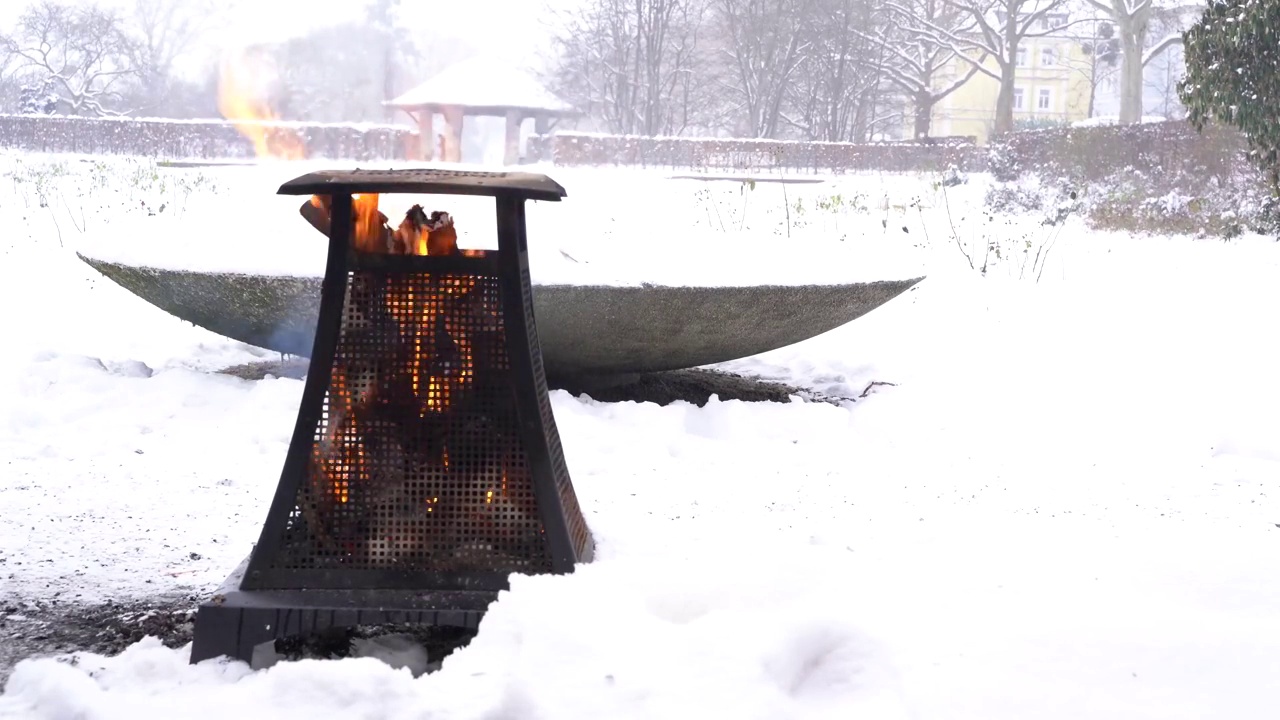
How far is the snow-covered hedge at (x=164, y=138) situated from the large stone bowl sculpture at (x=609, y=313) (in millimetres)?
22698

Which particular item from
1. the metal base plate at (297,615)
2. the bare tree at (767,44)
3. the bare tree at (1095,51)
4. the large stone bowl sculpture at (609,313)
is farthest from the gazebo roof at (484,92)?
the metal base plate at (297,615)

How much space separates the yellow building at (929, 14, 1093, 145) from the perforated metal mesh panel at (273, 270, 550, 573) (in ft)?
175

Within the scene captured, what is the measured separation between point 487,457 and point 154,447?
2.36 meters

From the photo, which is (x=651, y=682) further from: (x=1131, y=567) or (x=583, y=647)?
(x=1131, y=567)

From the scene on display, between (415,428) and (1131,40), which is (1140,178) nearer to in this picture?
(415,428)

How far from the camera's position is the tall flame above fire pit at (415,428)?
2527mm

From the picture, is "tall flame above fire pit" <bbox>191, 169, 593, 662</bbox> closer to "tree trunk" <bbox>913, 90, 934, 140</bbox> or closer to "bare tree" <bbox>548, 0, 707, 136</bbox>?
"bare tree" <bbox>548, 0, 707, 136</bbox>

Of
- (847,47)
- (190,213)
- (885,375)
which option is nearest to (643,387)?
(885,375)

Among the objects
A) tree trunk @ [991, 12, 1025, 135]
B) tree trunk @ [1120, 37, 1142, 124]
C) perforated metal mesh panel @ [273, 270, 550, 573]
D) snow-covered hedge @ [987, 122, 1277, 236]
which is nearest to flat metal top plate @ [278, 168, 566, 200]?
perforated metal mesh panel @ [273, 270, 550, 573]

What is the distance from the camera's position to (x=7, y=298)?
7.68 meters

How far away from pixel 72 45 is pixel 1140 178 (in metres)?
40.4

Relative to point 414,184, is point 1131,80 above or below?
above

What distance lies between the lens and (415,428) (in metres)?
2.56

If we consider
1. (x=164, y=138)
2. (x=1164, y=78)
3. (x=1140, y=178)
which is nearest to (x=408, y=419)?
(x=1140, y=178)
